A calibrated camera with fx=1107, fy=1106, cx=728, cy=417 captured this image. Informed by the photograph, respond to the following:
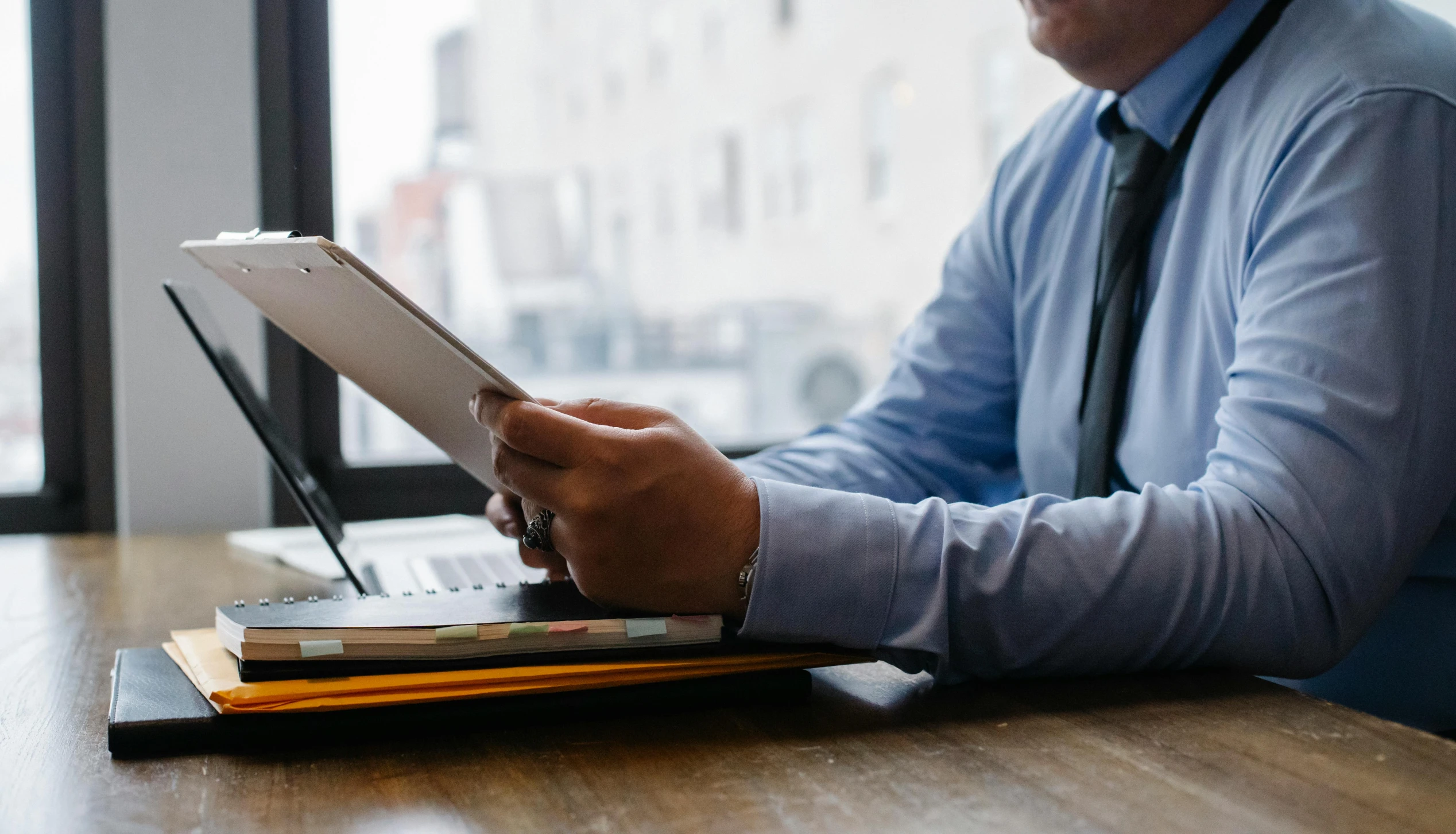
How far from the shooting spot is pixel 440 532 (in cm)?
139

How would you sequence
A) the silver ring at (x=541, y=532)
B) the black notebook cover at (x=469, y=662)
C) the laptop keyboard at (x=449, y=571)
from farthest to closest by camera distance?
the laptop keyboard at (x=449, y=571), the silver ring at (x=541, y=532), the black notebook cover at (x=469, y=662)

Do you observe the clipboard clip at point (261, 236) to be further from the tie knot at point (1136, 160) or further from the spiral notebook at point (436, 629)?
the tie knot at point (1136, 160)

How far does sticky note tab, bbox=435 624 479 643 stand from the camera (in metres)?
0.60

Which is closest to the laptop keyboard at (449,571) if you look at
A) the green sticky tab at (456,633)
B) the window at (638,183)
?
the green sticky tab at (456,633)

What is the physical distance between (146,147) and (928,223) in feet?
4.62

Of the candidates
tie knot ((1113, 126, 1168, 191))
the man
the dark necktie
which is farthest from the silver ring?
tie knot ((1113, 126, 1168, 191))

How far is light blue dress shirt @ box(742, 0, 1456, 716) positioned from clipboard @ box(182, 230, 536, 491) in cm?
20

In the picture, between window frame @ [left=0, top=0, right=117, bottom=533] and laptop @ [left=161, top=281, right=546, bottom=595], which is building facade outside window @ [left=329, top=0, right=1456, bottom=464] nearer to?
window frame @ [left=0, top=0, right=117, bottom=533]

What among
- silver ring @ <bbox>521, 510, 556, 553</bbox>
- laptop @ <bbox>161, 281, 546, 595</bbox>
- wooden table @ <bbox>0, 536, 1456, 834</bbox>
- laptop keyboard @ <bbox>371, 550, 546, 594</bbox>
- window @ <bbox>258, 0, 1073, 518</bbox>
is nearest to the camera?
wooden table @ <bbox>0, 536, 1456, 834</bbox>

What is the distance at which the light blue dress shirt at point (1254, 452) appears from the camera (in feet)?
2.17

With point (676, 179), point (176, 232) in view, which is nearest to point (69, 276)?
point (176, 232)

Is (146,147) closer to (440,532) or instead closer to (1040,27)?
(440,532)

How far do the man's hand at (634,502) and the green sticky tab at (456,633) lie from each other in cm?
8

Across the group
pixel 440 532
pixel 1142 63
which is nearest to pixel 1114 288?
pixel 1142 63
